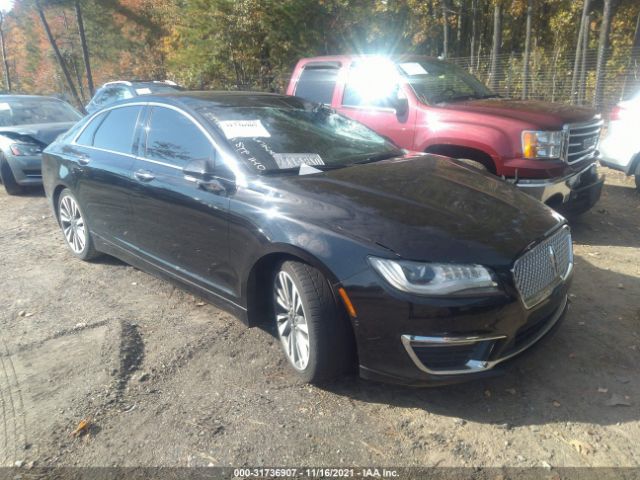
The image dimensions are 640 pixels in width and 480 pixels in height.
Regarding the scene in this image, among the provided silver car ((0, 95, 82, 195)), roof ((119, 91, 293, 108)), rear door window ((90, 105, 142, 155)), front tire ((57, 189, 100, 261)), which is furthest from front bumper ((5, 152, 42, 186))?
roof ((119, 91, 293, 108))

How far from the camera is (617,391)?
2861mm

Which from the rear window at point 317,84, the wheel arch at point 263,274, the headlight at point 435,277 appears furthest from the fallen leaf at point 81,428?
the rear window at point 317,84

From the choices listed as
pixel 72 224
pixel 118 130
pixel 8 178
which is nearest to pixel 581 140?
pixel 118 130

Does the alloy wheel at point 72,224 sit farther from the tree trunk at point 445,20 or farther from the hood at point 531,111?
the tree trunk at point 445,20

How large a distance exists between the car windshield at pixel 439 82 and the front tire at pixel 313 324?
362 centimetres

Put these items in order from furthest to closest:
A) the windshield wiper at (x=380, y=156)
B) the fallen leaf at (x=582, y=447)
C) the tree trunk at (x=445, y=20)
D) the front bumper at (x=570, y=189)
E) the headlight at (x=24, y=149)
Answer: the tree trunk at (x=445, y=20) → the headlight at (x=24, y=149) → the front bumper at (x=570, y=189) → the windshield wiper at (x=380, y=156) → the fallen leaf at (x=582, y=447)

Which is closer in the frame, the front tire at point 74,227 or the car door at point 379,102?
the front tire at point 74,227

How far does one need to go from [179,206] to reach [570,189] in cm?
374

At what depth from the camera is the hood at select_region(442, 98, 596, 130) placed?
16.5 feet

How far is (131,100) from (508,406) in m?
3.75

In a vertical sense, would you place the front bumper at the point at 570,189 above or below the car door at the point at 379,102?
below

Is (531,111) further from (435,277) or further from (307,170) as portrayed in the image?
(435,277)

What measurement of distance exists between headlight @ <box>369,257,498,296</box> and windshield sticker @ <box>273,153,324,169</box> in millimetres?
1167

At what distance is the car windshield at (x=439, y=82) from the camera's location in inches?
233
